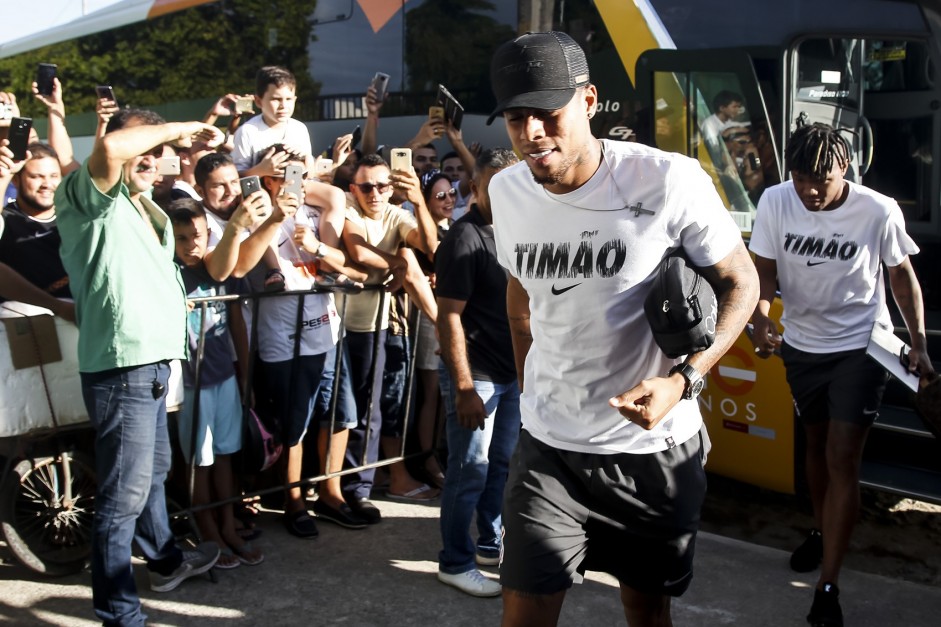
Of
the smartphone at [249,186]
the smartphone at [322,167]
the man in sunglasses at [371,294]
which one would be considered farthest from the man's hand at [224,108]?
the smartphone at [249,186]

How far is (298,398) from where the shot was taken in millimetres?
5055

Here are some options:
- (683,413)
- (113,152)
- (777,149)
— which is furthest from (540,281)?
(777,149)

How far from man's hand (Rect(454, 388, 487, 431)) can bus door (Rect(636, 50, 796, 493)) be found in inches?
70.6

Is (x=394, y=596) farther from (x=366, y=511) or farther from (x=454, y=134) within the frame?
(x=454, y=134)

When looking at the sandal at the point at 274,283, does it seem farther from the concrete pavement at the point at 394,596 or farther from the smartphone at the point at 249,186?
the concrete pavement at the point at 394,596

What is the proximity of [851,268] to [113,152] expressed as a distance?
9.50ft

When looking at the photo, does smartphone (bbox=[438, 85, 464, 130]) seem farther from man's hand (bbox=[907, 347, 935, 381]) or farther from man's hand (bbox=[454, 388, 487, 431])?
man's hand (bbox=[907, 347, 935, 381])

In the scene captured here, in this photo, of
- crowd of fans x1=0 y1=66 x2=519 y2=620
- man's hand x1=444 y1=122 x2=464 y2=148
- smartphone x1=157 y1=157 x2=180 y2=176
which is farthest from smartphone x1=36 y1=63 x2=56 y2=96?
smartphone x1=157 y1=157 x2=180 y2=176

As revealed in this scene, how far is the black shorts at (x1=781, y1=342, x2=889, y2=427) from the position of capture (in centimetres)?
419

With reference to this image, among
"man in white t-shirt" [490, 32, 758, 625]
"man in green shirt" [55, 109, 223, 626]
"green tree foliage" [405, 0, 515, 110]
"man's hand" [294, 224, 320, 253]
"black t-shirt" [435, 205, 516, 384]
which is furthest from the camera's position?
"green tree foliage" [405, 0, 515, 110]

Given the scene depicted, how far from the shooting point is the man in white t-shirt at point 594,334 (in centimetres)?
265

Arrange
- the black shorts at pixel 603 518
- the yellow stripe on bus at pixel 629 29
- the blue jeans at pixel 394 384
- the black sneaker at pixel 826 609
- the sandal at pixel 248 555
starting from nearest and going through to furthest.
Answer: the black shorts at pixel 603 518
the black sneaker at pixel 826 609
the sandal at pixel 248 555
the blue jeans at pixel 394 384
the yellow stripe on bus at pixel 629 29

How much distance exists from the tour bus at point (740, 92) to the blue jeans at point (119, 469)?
296 centimetres

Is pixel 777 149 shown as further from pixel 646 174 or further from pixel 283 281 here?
pixel 646 174
